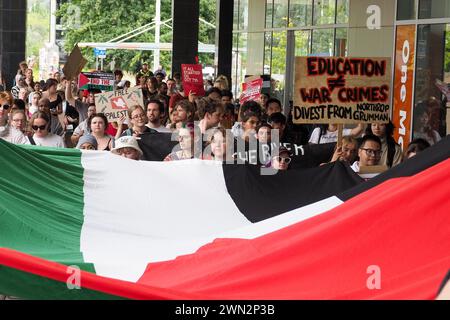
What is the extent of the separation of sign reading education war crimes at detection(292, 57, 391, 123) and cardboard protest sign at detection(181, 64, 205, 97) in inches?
366

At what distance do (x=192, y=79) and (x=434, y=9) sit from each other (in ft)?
19.8

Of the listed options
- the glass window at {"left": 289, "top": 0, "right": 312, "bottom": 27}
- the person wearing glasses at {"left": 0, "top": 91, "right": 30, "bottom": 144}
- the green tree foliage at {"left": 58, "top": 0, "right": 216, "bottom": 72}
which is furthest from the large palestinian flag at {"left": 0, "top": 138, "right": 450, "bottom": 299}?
the green tree foliage at {"left": 58, "top": 0, "right": 216, "bottom": 72}

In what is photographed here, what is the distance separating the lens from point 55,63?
157ft

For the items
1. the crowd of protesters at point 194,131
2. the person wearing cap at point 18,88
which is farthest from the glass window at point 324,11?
the crowd of protesters at point 194,131

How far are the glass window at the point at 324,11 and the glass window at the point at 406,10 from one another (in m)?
4.29

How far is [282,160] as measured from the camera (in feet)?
35.1

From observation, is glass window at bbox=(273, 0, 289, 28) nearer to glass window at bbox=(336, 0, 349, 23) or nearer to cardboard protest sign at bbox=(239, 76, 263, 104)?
glass window at bbox=(336, 0, 349, 23)

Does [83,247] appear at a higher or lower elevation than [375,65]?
lower

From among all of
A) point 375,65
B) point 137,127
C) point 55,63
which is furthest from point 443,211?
point 55,63

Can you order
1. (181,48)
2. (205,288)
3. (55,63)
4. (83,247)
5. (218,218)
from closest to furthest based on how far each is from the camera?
1. (205,288)
2. (83,247)
3. (218,218)
4. (181,48)
5. (55,63)

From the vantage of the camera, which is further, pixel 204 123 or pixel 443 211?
pixel 204 123

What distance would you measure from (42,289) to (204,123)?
743 cm

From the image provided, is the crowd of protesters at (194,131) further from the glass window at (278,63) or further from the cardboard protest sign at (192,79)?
the glass window at (278,63)

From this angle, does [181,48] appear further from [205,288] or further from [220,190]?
[205,288]
